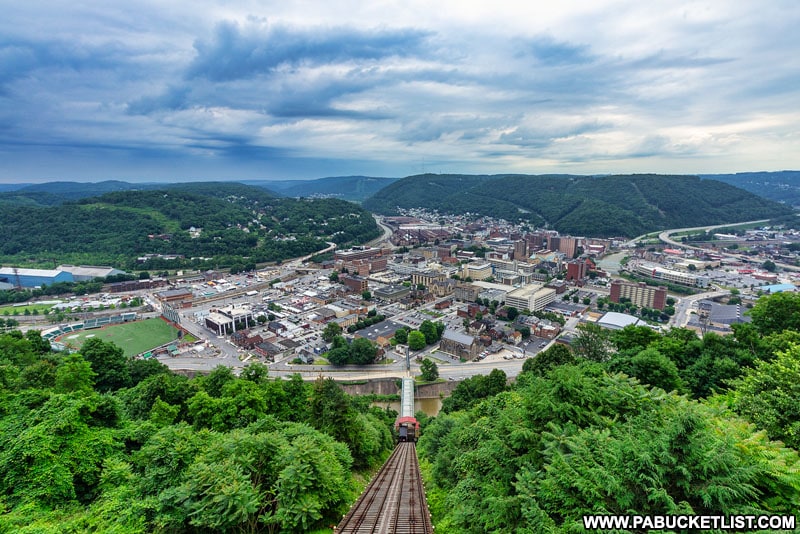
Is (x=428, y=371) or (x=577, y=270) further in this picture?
(x=577, y=270)

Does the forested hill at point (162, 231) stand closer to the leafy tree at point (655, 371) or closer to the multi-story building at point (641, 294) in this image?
the multi-story building at point (641, 294)

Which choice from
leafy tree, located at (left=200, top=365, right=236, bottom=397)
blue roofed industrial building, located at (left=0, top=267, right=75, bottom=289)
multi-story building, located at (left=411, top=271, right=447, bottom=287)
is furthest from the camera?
blue roofed industrial building, located at (left=0, top=267, right=75, bottom=289)

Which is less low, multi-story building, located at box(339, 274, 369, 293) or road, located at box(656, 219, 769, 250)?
road, located at box(656, 219, 769, 250)

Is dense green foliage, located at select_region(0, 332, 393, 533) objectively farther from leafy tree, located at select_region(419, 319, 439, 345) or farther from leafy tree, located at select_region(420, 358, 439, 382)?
leafy tree, located at select_region(419, 319, 439, 345)

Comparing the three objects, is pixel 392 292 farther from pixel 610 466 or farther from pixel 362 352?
pixel 610 466

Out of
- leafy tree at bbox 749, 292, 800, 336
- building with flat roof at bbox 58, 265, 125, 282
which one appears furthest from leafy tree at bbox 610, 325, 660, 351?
building with flat roof at bbox 58, 265, 125, 282

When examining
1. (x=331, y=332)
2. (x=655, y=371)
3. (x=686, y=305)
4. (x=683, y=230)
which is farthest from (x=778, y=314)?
(x=683, y=230)
